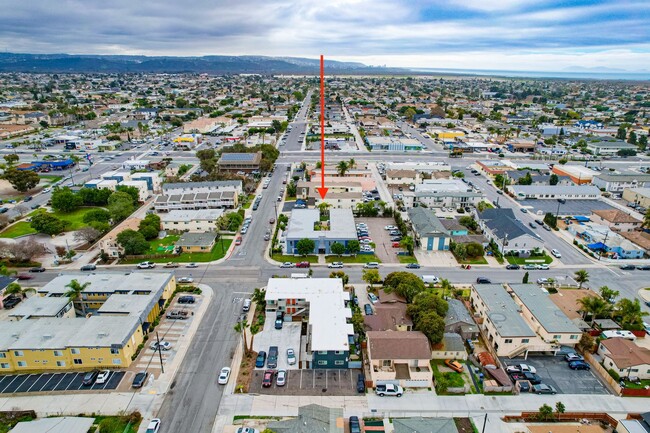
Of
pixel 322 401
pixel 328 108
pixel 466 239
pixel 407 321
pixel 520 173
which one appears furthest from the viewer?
pixel 328 108

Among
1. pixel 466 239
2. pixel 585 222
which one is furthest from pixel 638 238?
pixel 466 239

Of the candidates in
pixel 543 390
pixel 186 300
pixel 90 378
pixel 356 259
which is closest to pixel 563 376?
pixel 543 390

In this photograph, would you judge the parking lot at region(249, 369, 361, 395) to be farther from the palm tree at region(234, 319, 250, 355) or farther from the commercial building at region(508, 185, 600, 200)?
the commercial building at region(508, 185, 600, 200)

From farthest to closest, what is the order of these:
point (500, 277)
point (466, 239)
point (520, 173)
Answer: point (520, 173) < point (466, 239) < point (500, 277)

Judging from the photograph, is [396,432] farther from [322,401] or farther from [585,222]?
[585,222]

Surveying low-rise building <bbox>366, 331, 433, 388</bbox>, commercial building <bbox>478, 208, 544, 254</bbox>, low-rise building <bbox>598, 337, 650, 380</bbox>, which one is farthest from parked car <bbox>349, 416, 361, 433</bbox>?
commercial building <bbox>478, 208, 544, 254</bbox>

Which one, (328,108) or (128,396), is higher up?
(328,108)
